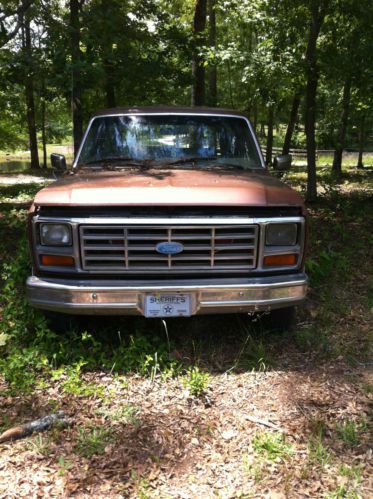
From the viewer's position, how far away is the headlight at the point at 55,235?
3.16m

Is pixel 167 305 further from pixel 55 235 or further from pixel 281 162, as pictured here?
pixel 281 162

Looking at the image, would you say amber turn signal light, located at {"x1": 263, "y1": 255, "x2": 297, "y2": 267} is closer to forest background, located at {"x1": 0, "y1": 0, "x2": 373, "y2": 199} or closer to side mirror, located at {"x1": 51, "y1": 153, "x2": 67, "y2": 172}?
side mirror, located at {"x1": 51, "y1": 153, "x2": 67, "y2": 172}

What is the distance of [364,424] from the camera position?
2.82 meters

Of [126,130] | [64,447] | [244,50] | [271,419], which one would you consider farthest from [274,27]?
[64,447]

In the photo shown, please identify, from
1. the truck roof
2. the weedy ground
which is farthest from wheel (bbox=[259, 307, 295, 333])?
the truck roof

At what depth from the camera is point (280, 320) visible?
3.87 m

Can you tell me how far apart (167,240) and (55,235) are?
772mm

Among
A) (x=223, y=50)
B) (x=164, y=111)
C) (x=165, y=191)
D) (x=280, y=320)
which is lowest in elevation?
(x=280, y=320)

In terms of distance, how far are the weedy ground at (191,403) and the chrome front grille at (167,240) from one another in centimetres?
57

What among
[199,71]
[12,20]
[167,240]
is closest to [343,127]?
[199,71]

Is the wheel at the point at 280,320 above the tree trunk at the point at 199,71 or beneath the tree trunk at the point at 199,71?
beneath

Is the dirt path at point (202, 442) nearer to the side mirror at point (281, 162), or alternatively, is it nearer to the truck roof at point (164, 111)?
the side mirror at point (281, 162)

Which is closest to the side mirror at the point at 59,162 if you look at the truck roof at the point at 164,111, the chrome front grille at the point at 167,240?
the truck roof at the point at 164,111

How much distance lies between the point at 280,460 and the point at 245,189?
1751mm
